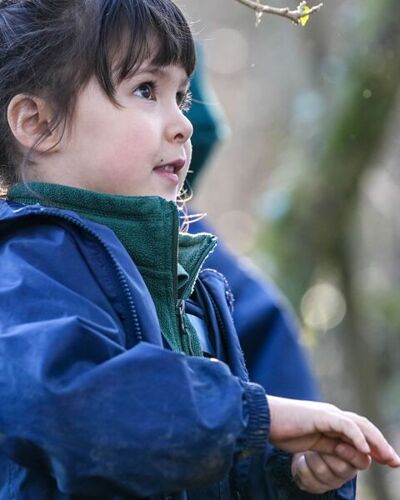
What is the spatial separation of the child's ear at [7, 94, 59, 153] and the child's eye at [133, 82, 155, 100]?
0.17 meters

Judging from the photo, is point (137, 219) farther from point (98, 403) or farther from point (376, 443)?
point (376, 443)

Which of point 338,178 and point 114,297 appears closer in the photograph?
point 114,297

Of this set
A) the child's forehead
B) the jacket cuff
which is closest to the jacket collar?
the child's forehead

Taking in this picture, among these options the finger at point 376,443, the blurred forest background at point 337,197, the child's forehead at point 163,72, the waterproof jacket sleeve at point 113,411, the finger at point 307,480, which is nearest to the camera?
the waterproof jacket sleeve at point 113,411

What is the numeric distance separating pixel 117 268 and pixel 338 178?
376 cm

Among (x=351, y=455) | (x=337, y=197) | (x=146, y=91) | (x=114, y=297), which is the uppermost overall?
(x=146, y=91)

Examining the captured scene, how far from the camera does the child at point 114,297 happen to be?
1.81m

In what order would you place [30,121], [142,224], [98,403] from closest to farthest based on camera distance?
[98,403] → [142,224] → [30,121]

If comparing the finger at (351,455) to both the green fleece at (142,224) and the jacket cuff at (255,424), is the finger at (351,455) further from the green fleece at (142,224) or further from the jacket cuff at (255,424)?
the green fleece at (142,224)

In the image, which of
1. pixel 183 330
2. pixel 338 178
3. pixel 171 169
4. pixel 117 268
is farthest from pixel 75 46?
pixel 338 178

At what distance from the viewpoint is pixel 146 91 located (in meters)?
2.19

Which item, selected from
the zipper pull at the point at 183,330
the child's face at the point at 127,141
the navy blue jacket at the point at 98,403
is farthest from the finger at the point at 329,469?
the child's face at the point at 127,141

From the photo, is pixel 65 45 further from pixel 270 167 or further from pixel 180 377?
pixel 270 167

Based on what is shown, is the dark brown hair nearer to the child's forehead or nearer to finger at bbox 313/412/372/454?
the child's forehead
